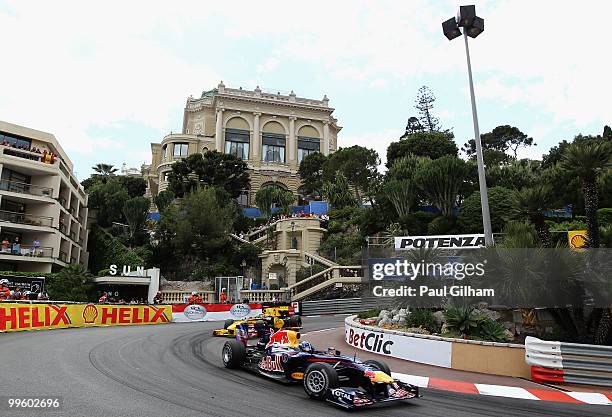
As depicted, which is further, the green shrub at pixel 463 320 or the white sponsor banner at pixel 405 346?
the green shrub at pixel 463 320

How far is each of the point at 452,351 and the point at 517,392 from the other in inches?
97.3

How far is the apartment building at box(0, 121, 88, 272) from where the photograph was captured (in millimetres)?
35562

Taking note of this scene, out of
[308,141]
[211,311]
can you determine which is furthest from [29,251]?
[308,141]

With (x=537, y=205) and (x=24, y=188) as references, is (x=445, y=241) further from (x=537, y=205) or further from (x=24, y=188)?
(x=24, y=188)

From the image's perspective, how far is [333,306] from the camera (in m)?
31.9

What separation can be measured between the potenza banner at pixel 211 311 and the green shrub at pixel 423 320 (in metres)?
15.5

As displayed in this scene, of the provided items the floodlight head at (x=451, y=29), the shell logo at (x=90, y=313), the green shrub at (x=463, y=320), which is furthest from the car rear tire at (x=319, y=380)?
the shell logo at (x=90, y=313)

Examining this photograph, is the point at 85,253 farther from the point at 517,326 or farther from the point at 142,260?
the point at 517,326

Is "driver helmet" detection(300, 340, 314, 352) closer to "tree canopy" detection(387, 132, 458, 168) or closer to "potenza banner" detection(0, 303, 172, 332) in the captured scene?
"potenza banner" detection(0, 303, 172, 332)

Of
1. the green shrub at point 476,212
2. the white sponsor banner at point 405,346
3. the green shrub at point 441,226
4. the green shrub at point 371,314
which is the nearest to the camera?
the white sponsor banner at point 405,346

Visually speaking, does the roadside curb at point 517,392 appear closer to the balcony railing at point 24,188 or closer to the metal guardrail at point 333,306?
the metal guardrail at point 333,306

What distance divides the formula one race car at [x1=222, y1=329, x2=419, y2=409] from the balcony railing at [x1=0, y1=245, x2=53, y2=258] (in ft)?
103

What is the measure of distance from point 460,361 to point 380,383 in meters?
4.72

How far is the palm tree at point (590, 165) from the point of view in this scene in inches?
468
